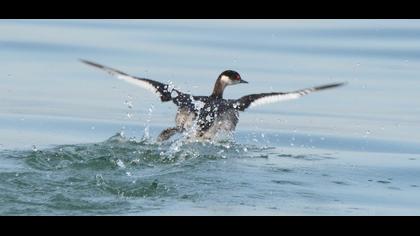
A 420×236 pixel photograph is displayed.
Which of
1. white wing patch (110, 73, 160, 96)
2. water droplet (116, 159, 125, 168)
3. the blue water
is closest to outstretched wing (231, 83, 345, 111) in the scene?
the blue water

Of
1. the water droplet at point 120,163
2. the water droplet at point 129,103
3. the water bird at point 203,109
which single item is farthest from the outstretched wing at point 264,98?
the water droplet at point 120,163

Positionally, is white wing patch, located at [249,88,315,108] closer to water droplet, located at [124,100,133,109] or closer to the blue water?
the blue water

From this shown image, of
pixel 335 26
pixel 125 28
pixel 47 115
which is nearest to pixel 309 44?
pixel 335 26

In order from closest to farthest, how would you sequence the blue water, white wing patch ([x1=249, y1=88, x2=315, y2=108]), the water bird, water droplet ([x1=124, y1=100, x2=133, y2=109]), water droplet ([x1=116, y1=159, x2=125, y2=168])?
the blue water, water droplet ([x1=116, y1=159, x2=125, y2=168]), white wing patch ([x1=249, y1=88, x2=315, y2=108]), the water bird, water droplet ([x1=124, y1=100, x2=133, y2=109])

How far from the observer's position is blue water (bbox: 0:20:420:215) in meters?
9.82

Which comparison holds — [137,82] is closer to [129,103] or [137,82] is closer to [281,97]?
[281,97]

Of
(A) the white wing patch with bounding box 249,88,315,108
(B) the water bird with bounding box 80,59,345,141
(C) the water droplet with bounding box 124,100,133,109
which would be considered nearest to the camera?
(A) the white wing patch with bounding box 249,88,315,108

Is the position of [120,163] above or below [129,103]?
below

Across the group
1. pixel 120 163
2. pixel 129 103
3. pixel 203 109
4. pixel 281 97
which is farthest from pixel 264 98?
pixel 129 103

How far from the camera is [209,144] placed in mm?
12859

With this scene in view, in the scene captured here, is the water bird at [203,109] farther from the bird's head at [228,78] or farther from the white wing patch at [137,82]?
the bird's head at [228,78]

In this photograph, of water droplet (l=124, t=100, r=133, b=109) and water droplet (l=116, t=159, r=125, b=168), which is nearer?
water droplet (l=116, t=159, r=125, b=168)

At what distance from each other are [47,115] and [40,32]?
663 centimetres

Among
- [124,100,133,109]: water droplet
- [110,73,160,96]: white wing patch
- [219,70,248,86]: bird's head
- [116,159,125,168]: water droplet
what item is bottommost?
[116,159,125,168]: water droplet
